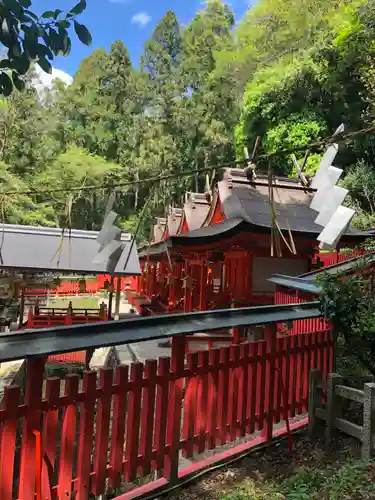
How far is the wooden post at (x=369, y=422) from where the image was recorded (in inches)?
131

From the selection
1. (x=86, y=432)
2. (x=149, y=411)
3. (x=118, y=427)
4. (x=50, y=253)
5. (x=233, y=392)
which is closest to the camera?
(x=86, y=432)

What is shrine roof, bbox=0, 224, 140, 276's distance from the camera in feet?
35.6

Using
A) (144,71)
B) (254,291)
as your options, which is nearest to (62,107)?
(144,71)

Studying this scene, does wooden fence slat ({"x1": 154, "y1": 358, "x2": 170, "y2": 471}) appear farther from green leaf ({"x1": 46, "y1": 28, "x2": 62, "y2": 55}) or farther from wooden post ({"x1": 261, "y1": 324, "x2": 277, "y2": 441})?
green leaf ({"x1": 46, "y1": 28, "x2": 62, "y2": 55})

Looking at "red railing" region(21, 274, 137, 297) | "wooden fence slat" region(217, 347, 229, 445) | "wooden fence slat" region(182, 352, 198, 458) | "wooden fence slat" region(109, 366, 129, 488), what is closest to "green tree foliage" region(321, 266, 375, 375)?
"wooden fence slat" region(217, 347, 229, 445)

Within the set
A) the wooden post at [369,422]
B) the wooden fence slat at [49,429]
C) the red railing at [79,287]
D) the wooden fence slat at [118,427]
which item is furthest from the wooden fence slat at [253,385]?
the red railing at [79,287]

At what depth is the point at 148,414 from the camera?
10.0 ft

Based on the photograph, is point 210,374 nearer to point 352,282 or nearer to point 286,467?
point 286,467

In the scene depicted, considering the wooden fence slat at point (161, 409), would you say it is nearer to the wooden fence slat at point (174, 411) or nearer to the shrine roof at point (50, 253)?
the wooden fence slat at point (174, 411)

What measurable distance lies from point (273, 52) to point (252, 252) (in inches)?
1020

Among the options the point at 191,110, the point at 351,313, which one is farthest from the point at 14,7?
the point at 191,110

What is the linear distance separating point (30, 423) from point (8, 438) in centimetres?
13

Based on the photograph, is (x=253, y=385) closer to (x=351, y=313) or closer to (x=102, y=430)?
(x=351, y=313)

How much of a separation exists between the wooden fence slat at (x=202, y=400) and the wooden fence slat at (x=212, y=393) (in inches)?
1.9
